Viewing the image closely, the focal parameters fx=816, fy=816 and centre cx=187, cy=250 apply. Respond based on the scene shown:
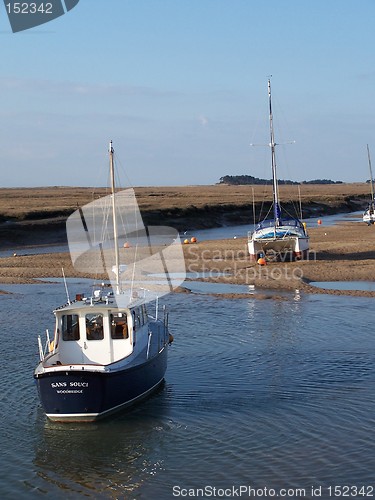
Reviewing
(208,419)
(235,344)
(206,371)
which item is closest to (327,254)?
(235,344)

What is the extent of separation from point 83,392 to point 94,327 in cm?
217

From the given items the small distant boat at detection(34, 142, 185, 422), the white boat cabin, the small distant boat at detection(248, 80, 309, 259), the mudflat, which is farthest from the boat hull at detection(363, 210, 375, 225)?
the white boat cabin

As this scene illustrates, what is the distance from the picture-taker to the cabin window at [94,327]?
19.0 metres

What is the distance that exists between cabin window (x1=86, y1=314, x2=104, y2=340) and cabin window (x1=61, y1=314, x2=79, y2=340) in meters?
0.28

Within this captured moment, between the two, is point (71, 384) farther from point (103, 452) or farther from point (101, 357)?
point (101, 357)

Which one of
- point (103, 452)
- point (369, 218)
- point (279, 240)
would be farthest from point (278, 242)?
point (369, 218)

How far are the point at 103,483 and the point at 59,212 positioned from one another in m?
64.8

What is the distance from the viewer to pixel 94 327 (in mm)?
19000

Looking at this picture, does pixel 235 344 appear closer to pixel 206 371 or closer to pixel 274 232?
pixel 206 371

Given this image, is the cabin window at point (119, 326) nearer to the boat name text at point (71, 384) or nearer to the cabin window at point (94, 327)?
the cabin window at point (94, 327)

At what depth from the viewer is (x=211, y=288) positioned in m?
37.8

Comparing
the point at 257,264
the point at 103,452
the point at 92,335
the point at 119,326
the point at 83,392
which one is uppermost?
the point at 119,326

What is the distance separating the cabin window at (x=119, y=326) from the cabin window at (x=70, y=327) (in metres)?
0.84

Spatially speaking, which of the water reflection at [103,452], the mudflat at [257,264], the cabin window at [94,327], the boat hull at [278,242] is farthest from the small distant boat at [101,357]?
the boat hull at [278,242]
